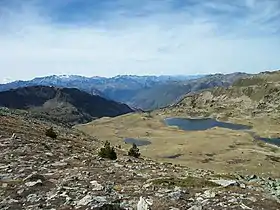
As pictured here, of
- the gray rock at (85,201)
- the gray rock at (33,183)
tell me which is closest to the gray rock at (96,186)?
the gray rock at (85,201)

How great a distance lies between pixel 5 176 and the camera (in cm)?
1767

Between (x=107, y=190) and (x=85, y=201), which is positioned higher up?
(x=85, y=201)

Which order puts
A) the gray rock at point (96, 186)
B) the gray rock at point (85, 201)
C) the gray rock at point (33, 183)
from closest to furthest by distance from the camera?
the gray rock at point (85, 201) → the gray rock at point (96, 186) → the gray rock at point (33, 183)

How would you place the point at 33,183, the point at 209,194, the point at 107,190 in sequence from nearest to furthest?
the point at 209,194
the point at 107,190
the point at 33,183

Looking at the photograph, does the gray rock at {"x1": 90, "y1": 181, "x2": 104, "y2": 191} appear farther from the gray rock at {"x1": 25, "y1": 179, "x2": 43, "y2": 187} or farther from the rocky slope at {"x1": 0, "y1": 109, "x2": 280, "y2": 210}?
the gray rock at {"x1": 25, "y1": 179, "x2": 43, "y2": 187}

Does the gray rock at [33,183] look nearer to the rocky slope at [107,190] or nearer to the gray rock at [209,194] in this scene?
the rocky slope at [107,190]

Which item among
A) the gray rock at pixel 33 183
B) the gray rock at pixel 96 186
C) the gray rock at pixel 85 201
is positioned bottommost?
the gray rock at pixel 96 186

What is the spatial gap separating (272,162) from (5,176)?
8521 centimetres

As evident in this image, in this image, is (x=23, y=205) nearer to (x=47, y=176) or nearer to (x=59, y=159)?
(x=47, y=176)

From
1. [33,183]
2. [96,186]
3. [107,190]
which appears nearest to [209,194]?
[107,190]

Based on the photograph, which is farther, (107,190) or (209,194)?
(107,190)

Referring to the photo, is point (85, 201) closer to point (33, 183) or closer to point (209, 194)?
point (33, 183)

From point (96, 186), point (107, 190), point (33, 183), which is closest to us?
point (107, 190)

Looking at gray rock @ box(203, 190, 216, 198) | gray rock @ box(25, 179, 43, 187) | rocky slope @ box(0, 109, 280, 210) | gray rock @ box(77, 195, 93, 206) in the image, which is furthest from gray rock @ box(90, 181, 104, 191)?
gray rock @ box(203, 190, 216, 198)
